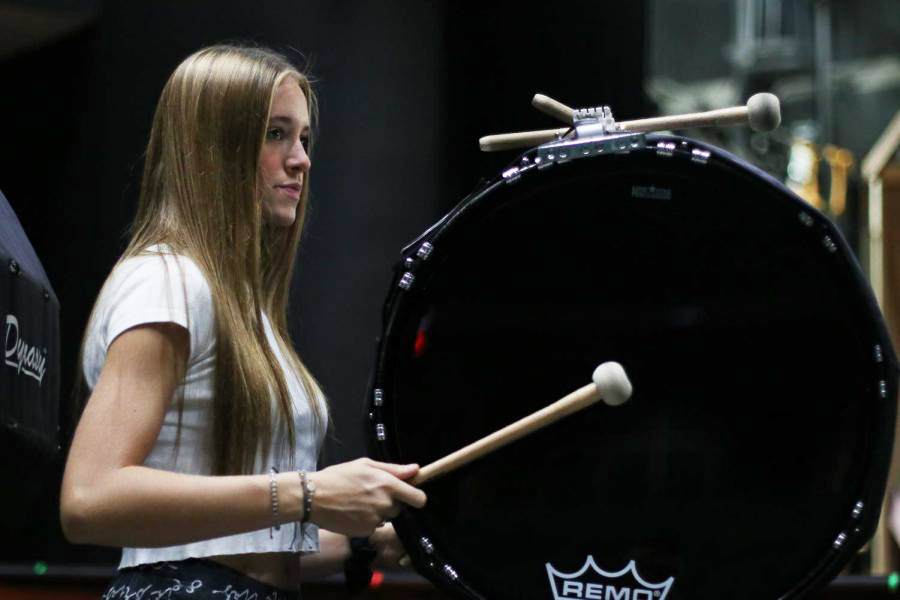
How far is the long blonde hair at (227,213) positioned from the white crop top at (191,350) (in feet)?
0.05

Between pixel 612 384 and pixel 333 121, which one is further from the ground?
pixel 333 121

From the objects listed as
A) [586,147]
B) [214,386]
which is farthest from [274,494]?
[586,147]

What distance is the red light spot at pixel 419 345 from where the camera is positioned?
1659 mm

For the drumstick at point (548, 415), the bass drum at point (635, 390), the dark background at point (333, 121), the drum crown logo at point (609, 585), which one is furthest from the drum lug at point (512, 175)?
the dark background at point (333, 121)

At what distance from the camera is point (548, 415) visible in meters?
1.59

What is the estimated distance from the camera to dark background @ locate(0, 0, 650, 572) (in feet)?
11.9

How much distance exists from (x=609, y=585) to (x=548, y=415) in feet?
0.73

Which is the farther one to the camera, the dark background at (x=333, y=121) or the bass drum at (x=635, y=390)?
the dark background at (x=333, y=121)

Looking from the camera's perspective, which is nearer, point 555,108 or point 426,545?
point 426,545

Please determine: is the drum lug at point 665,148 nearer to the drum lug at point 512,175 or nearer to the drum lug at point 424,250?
the drum lug at point 512,175

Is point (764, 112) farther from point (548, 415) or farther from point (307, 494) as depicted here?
point (307, 494)

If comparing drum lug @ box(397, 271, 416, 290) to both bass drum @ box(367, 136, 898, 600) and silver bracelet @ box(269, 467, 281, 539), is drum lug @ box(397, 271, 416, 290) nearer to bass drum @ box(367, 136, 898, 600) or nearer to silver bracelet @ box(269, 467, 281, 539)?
bass drum @ box(367, 136, 898, 600)

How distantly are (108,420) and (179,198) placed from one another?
1.11 feet

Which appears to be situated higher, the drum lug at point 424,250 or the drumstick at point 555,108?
the drumstick at point 555,108
